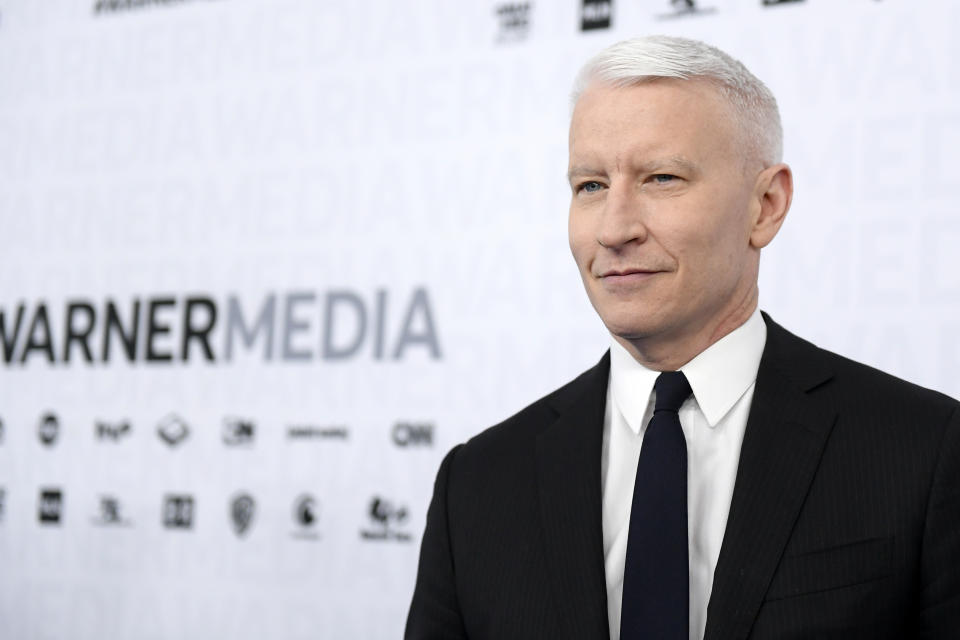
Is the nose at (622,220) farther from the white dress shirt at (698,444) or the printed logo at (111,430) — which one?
the printed logo at (111,430)

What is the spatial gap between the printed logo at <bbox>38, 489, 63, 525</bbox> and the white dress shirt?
81.5 inches

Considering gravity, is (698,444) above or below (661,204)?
below

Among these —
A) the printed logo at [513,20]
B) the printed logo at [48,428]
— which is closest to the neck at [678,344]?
the printed logo at [513,20]

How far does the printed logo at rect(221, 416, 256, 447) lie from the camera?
2857 millimetres

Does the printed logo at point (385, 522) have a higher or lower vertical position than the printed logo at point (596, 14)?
lower

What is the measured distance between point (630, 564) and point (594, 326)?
3.70 ft

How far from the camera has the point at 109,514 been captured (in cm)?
302

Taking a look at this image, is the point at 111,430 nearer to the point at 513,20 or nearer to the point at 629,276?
the point at 513,20

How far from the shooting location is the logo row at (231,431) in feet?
8.74

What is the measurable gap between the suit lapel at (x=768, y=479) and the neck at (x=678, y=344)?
0.07 m

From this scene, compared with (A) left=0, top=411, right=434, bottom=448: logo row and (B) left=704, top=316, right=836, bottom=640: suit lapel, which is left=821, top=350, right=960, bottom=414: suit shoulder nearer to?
(B) left=704, top=316, right=836, bottom=640: suit lapel

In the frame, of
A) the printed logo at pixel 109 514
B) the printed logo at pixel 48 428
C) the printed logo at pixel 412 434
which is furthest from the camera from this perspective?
the printed logo at pixel 48 428

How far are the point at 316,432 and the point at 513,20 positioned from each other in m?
1.12

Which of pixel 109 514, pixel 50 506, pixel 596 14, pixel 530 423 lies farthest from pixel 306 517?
pixel 596 14
